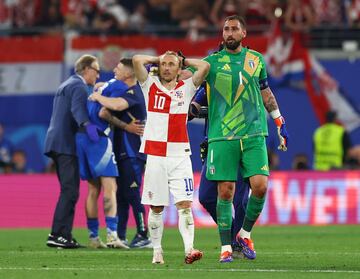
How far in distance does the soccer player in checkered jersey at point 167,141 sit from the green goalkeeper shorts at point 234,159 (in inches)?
14.3

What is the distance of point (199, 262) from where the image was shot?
480 inches

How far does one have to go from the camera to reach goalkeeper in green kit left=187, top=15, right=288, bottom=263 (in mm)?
12219

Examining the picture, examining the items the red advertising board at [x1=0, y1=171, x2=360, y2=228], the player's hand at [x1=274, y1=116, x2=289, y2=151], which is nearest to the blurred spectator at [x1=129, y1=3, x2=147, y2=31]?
the red advertising board at [x1=0, y1=171, x2=360, y2=228]

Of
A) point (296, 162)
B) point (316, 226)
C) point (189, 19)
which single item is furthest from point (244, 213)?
point (189, 19)

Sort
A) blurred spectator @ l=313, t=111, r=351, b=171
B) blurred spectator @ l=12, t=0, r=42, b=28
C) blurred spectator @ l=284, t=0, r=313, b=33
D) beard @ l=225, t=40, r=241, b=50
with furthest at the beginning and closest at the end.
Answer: blurred spectator @ l=12, t=0, r=42, b=28 → blurred spectator @ l=284, t=0, r=313, b=33 → blurred spectator @ l=313, t=111, r=351, b=171 → beard @ l=225, t=40, r=241, b=50

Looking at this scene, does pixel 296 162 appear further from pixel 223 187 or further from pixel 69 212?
pixel 223 187

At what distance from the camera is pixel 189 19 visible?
25156 millimetres

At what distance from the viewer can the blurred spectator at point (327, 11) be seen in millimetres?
24422

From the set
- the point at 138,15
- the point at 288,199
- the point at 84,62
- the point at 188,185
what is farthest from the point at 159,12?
the point at 188,185

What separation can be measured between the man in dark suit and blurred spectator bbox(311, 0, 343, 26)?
9820 mm

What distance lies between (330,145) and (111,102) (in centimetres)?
829

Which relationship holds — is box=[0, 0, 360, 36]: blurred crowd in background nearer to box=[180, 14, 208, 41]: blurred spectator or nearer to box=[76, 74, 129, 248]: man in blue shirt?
box=[180, 14, 208, 41]: blurred spectator

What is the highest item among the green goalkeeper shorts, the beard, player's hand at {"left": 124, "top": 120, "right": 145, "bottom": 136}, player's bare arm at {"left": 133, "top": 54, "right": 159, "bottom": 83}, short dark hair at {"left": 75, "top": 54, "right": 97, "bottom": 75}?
short dark hair at {"left": 75, "top": 54, "right": 97, "bottom": 75}

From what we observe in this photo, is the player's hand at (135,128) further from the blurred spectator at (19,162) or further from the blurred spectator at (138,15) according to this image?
the blurred spectator at (138,15)
